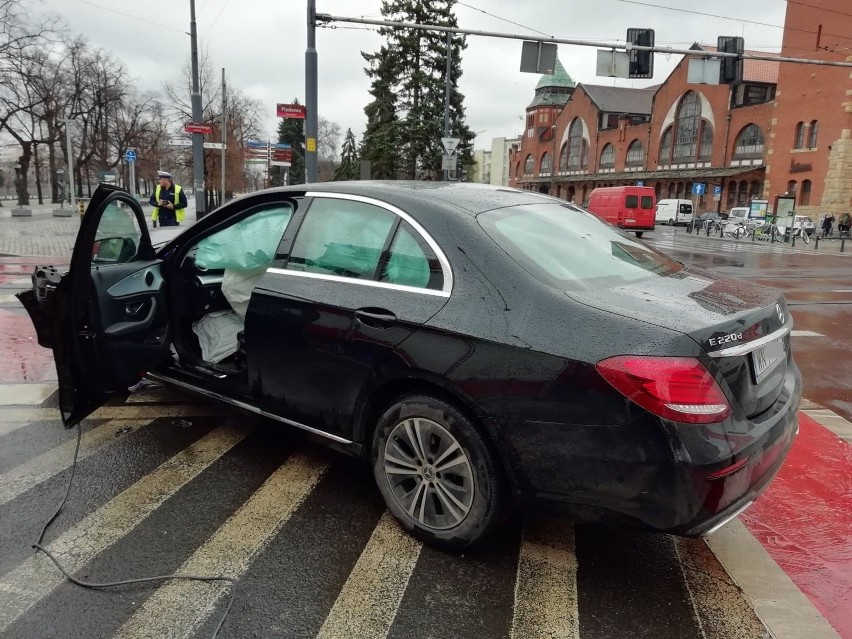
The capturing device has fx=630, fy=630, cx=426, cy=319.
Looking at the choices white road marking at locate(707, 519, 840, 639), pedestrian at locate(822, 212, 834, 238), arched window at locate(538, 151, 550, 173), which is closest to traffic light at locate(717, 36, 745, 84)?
white road marking at locate(707, 519, 840, 639)

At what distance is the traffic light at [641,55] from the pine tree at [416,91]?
29469mm

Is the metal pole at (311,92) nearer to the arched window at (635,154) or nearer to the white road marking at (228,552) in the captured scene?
the white road marking at (228,552)

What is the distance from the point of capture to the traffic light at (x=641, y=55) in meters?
17.2

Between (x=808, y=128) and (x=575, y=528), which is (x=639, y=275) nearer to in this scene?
(x=575, y=528)

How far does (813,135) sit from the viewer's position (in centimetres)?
4500

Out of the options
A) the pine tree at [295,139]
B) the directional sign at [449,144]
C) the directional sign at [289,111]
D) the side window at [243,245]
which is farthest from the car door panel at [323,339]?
the pine tree at [295,139]

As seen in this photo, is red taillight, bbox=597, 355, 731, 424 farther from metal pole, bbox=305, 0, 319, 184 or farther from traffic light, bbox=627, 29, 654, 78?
traffic light, bbox=627, 29, 654, 78

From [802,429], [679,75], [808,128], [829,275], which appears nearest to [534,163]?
[679,75]

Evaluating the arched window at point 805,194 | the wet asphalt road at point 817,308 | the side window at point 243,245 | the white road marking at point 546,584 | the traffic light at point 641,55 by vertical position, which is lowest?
the white road marking at point 546,584

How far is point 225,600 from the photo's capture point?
262cm

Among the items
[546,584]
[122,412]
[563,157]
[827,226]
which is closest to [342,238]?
[546,584]

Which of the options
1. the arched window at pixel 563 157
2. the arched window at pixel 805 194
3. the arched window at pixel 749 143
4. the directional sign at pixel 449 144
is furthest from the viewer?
the arched window at pixel 563 157

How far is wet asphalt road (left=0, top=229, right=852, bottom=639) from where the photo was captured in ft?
8.23

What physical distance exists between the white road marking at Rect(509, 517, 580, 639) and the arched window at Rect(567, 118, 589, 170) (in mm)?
80564
